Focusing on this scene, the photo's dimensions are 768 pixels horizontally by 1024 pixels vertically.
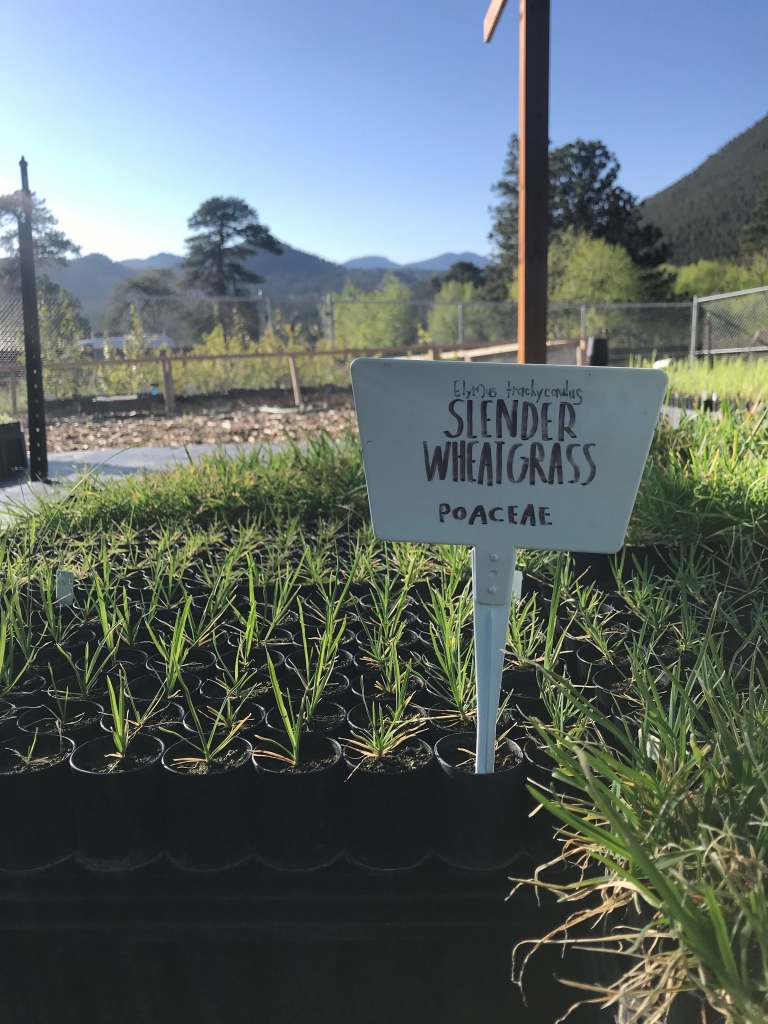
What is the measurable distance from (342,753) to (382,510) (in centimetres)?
43

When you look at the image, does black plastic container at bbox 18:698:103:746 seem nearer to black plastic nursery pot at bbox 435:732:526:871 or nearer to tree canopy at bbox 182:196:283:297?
black plastic nursery pot at bbox 435:732:526:871

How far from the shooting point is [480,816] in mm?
1083

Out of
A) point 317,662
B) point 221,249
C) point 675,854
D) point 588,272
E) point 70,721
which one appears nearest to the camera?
point 675,854

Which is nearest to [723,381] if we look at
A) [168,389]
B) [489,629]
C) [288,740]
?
[489,629]

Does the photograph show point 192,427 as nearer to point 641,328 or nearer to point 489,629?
point 489,629

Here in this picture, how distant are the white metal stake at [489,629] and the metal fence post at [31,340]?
366 cm

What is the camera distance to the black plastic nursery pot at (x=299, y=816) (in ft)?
3.60

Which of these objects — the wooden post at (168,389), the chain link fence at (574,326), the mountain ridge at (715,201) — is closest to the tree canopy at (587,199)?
the mountain ridge at (715,201)

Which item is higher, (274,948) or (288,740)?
(288,740)

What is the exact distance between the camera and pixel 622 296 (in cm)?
2836

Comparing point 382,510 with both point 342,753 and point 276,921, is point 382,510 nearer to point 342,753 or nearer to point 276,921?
point 342,753

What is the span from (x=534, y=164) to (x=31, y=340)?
3.08 m

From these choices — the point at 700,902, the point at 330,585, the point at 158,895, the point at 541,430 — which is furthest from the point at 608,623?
the point at 158,895

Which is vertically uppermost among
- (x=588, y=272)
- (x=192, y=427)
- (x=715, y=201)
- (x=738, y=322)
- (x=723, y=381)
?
(x=715, y=201)
